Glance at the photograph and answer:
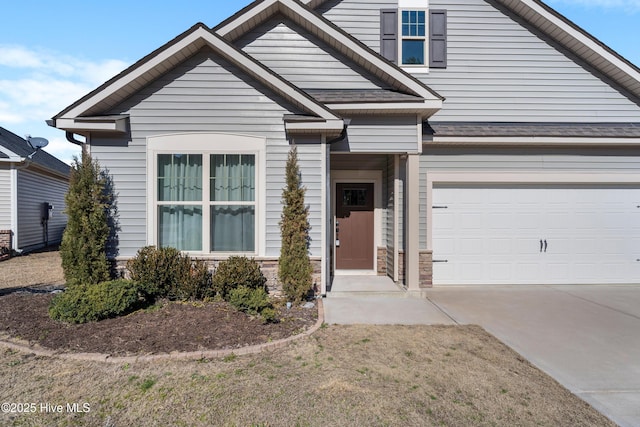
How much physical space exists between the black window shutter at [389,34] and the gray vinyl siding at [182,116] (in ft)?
10.8

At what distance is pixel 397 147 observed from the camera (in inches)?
267

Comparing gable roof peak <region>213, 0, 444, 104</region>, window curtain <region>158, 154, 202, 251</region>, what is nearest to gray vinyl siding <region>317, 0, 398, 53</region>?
gable roof peak <region>213, 0, 444, 104</region>

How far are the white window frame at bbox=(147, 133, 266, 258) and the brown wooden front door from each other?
261cm

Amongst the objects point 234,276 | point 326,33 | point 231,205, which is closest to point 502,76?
point 326,33

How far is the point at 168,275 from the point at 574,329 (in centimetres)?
635

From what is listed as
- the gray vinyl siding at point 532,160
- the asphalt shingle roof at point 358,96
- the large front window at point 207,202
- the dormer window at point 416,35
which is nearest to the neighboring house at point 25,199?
the large front window at point 207,202

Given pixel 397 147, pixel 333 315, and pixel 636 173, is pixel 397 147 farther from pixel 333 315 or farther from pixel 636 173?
pixel 636 173

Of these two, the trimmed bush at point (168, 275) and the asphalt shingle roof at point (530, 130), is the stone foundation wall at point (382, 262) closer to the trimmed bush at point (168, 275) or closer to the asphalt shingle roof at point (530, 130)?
the asphalt shingle roof at point (530, 130)

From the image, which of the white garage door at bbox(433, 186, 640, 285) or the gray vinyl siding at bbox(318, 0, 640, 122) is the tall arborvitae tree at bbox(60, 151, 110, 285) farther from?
the white garage door at bbox(433, 186, 640, 285)

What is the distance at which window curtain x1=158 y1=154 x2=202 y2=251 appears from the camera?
6328 mm

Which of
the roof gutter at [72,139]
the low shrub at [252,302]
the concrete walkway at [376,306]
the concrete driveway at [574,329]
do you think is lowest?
the concrete driveway at [574,329]

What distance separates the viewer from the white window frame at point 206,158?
6.25m

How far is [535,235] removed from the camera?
7.77 meters

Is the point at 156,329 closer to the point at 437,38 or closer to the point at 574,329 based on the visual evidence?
the point at 574,329
